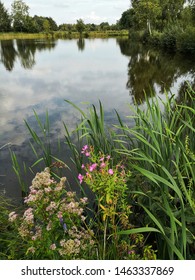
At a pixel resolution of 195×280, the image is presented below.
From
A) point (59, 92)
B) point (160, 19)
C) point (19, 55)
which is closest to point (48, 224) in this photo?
point (59, 92)

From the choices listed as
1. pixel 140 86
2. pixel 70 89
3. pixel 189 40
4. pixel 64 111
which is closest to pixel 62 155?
pixel 64 111

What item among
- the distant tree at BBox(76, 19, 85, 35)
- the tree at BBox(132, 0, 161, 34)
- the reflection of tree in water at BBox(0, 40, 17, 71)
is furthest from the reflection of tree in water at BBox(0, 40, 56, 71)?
the distant tree at BBox(76, 19, 85, 35)

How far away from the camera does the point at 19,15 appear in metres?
66.0

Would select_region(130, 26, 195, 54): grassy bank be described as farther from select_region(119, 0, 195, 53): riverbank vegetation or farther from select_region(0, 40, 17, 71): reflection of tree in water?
select_region(0, 40, 17, 71): reflection of tree in water

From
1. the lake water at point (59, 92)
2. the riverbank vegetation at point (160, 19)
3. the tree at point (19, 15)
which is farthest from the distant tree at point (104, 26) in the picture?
the lake water at point (59, 92)

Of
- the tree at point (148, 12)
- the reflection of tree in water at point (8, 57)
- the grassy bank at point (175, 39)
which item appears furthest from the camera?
the tree at point (148, 12)

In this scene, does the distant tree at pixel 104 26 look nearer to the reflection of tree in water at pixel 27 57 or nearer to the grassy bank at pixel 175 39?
the grassy bank at pixel 175 39

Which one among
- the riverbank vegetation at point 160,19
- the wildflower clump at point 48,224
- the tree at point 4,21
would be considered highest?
the tree at point 4,21

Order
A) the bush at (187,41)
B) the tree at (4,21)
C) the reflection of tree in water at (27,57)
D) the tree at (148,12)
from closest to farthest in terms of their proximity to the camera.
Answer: the reflection of tree in water at (27,57) < the bush at (187,41) < the tree at (148,12) < the tree at (4,21)

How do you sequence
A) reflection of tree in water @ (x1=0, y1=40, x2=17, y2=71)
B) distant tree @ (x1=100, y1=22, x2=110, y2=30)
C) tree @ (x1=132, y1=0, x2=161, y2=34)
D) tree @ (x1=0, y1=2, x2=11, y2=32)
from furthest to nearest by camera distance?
distant tree @ (x1=100, y1=22, x2=110, y2=30), tree @ (x1=0, y1=2, x2=11, y2=32), tree @ (x1=132, y1=0, x2=161, y2=34), reflection of tree in water @ (x1=0, y1=40, x2=17, y2=71)

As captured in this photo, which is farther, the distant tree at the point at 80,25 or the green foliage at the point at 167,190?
the distant tree at the point at 80,25

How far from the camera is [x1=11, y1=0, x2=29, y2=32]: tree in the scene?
6562cm

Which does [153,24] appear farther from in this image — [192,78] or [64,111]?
[64,111]

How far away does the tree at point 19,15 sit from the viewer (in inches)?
2584
